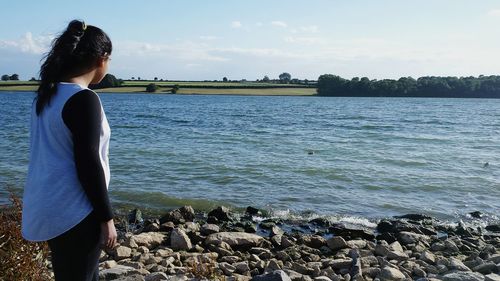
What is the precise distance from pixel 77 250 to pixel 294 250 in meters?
6.21

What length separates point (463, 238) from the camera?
34.2ft

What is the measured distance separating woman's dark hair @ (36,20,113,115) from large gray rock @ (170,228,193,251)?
6.04m

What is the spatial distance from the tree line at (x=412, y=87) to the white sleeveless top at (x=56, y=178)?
356 feet

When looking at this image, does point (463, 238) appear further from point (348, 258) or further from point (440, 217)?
point (348, 258)

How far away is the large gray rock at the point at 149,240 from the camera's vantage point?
8.78 meters

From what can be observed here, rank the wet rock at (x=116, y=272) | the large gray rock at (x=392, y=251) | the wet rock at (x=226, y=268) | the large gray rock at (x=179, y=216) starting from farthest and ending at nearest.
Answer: the large gray rock at (x=179, y=216) < the large gray rock at (x=392, y=251) < the wet rock at (x=226, y=268) < the wet rock at (x=116, y=272)

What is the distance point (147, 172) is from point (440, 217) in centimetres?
881

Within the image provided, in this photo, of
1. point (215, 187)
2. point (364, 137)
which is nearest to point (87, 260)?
point (215, 187)

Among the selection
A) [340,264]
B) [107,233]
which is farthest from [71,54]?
[340,264]

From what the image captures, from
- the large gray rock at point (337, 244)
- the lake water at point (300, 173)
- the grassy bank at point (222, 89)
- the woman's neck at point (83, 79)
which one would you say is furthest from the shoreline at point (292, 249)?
the grassy bank at point (222, 89)

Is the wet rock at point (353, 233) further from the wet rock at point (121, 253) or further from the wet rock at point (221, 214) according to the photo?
the wet rock at point (121, 253)

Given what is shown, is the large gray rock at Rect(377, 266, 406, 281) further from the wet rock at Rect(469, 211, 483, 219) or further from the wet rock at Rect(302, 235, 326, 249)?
the wet rock at Rect(469, 211, 483, 219)

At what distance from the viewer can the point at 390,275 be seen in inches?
276

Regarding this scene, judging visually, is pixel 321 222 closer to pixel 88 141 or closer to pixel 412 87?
pixel 88 141
